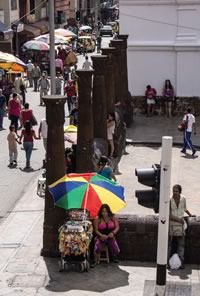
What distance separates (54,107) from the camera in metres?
12.4

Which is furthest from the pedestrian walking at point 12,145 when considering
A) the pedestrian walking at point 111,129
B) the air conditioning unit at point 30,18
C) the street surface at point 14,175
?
the air conditioning unit at point 30,18

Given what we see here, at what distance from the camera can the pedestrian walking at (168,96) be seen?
27.4 metres

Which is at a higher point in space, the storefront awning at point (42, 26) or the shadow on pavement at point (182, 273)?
the storefront awning at point (42, 26)

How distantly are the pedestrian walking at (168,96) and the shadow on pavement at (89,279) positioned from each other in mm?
15832

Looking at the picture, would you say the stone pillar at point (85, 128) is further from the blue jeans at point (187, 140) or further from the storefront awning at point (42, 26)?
the storefront awning at point (42, 26)

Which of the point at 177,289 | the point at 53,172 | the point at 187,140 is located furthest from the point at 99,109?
the point at 177,289

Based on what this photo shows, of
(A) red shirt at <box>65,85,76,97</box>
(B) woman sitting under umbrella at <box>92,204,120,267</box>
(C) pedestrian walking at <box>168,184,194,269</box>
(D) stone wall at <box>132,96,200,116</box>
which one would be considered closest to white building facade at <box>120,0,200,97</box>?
(D) stone wall at <box>132,96,200,116</box>

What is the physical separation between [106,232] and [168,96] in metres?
15.8

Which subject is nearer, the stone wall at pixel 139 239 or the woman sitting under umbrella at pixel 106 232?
the woman sitting under umbrella at pixel 106 232

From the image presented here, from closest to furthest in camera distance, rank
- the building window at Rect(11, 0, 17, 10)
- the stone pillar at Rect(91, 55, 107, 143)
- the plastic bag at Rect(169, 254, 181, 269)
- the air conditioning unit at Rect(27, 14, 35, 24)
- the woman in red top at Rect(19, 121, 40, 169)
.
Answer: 1. the plastic bag at Rect(169, 254, 181, 269)
2. the stone pillar at Rect(91, 55, 107, 143)
3. the woman in red top at Rect(19, 121, 40, 169)
4. the building window at Rect(11, 0, 17, 10)
5. the air conditioning unit at Rect(27, 14, 35, 24)

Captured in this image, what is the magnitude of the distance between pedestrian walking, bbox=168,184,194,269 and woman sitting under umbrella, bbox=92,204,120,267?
890 mm

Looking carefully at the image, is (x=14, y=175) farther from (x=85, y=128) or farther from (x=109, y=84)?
(x=85, y=128)

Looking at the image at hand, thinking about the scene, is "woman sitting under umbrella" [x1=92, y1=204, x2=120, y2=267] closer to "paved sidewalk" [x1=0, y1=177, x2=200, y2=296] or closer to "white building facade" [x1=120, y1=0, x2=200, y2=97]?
"paved sidewalk" [x1=0, y1=177, x2=200, y2=296]

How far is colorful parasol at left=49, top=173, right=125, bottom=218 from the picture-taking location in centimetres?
1180
